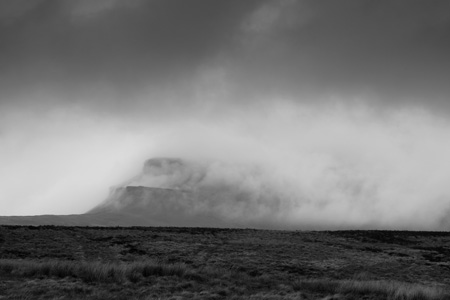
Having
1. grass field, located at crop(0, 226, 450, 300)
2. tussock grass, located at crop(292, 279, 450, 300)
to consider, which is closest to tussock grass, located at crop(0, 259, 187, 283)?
grass field, located at crop(0, 226, 450, 300)

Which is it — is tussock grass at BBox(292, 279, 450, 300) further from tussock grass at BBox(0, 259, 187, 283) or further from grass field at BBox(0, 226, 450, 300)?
tussock grass at BBox(0, 259, 187, 283)

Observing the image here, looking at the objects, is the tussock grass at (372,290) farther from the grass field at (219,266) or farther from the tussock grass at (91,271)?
the tussock grass at (91,271)

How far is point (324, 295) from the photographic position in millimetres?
16641

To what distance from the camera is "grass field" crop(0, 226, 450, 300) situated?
1631 cm

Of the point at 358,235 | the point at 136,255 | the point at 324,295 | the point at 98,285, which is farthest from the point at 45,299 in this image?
the point at 358,235

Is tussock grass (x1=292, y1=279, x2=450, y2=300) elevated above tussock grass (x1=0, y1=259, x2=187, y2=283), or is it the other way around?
tussock grass (x1=0, y1=259, x2=187, y2=283)

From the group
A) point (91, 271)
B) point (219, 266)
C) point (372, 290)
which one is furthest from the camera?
point (219, 266)

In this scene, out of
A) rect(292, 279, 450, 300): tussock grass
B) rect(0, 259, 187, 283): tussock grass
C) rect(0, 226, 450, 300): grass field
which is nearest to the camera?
rect(0, 226, 450, 300): grass field

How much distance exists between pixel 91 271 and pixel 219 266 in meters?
8.58

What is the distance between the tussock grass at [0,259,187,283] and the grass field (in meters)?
0.05

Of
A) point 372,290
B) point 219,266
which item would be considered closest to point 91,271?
point 219,266

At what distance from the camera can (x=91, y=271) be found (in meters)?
18.2

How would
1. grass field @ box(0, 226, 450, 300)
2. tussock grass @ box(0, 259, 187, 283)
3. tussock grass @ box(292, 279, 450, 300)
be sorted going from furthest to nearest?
tussock grass @ box(0, 259, 187, 283), tussock grass @ box(292, 279, 450, 300), grass field @ box(0, 226, 450, 300)

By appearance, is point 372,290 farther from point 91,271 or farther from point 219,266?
point 91,271
